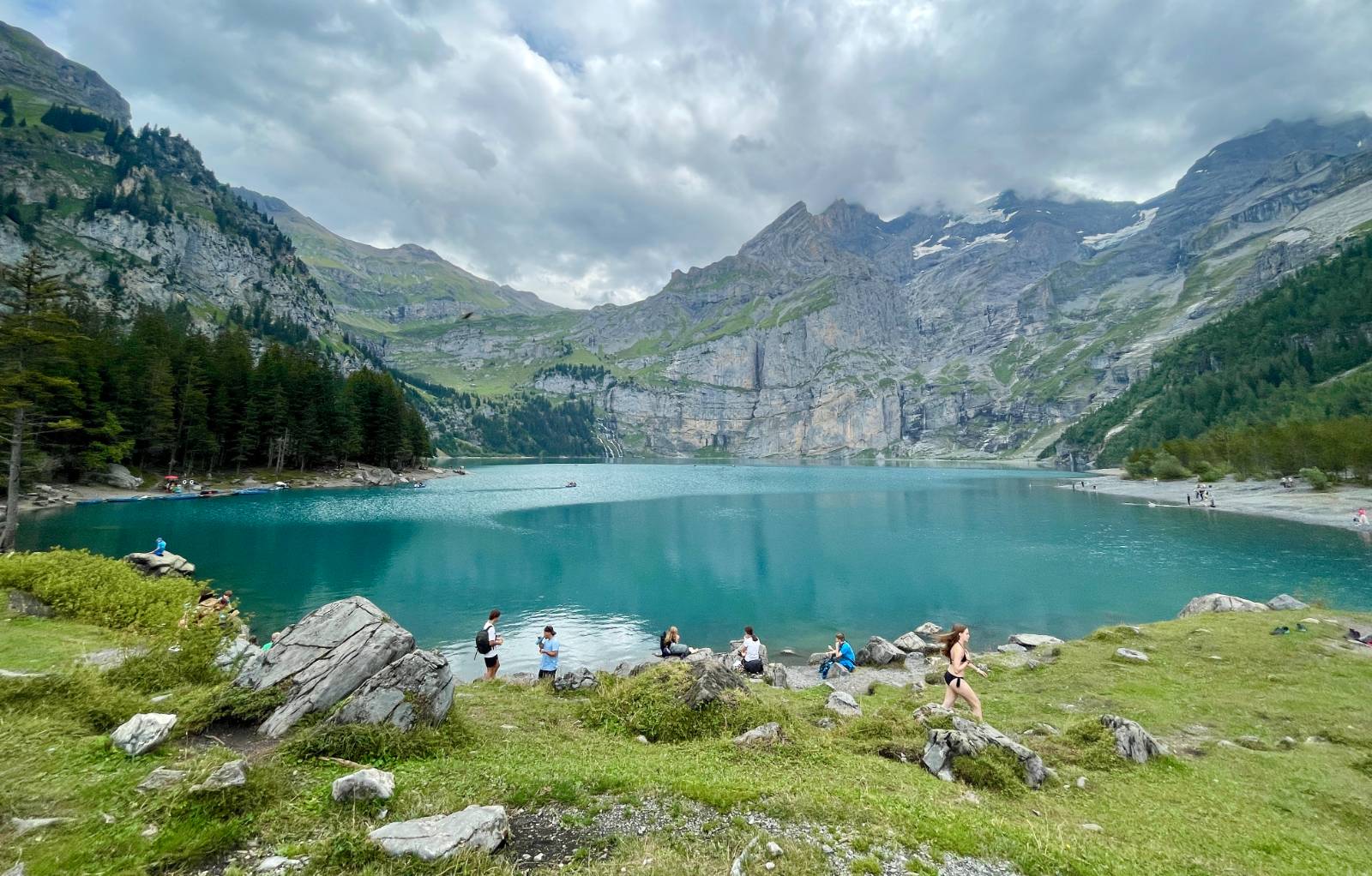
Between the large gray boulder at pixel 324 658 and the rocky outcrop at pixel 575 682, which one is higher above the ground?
the large gray boulder at pixel 324 658

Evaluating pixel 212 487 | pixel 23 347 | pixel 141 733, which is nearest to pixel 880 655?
pixel 141 733

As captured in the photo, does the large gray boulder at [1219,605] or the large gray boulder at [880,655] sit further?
the large gray boulder at [1219,605]

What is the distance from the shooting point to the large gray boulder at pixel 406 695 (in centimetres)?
1087

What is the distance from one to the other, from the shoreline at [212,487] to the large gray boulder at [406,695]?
71.9 metres

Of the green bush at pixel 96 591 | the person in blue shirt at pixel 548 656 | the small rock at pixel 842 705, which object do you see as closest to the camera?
the small rock at pixel 842 705

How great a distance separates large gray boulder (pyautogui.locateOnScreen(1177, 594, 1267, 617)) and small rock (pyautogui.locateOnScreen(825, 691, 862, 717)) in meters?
23.8

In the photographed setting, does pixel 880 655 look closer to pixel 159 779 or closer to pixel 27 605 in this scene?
pixel 159 779

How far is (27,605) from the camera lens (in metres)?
18.9

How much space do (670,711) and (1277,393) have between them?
199851mm

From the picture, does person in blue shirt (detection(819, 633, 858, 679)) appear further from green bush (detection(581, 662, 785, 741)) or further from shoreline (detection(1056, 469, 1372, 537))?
shoreline (detection(1056, 469, 1372, 537))

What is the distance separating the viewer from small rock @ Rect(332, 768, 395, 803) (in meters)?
8.19

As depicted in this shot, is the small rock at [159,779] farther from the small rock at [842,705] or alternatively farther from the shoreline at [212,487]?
the shoreline at [212,487]

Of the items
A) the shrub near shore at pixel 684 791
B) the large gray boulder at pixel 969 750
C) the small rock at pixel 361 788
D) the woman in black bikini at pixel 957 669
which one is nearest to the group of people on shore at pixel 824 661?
the woman in black bikini at pixel 957 669

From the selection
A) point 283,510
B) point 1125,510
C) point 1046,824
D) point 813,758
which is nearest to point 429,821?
point 813,758
